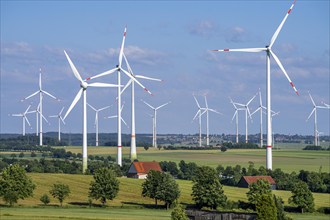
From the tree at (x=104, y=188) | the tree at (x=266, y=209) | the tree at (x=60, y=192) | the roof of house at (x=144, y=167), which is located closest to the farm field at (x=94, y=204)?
the tree at (x=60, y=192)

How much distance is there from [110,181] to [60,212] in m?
21.8

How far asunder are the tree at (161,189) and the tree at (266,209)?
131 feet

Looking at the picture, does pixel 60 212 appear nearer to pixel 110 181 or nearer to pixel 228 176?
pixel 110 181

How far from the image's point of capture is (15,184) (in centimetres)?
9769

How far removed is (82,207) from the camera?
9544 centimetres

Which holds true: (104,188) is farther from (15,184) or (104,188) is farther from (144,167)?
(144,167)

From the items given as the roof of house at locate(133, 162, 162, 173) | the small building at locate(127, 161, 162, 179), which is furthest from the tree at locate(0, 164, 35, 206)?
the roof of house at locate(133, 162, 162, 173)

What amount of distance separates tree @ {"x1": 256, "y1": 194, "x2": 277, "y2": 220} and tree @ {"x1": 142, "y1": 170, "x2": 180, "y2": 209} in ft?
131

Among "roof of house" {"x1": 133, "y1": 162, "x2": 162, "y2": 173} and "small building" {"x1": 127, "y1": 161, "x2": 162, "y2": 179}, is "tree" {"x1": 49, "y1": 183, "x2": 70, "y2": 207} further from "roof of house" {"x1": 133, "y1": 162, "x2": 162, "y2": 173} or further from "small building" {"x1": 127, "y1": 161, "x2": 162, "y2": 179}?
"roof of house" {"x1": 133, "y1": 162, "x2": 162, "y2": 173}

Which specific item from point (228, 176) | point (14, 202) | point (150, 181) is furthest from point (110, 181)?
point (228, 176)

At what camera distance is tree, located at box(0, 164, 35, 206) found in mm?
96062

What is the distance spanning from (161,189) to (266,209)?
42.4 m

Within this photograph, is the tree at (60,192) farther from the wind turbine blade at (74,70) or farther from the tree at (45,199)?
the wind turbine blade at (74,70)

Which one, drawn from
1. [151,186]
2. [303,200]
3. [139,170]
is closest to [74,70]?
[139,170]
